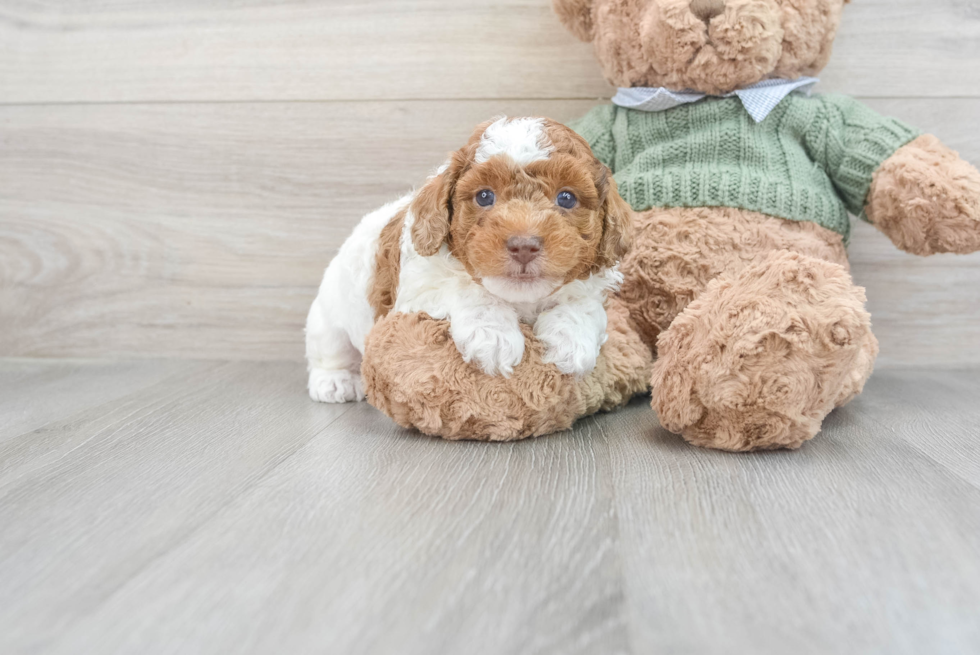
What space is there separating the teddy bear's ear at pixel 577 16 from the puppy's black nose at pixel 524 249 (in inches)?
19.3

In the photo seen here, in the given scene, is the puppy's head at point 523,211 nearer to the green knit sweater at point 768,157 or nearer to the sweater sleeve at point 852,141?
the green knit sweater at point 768,157

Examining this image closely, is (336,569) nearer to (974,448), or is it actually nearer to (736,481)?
(736,481)

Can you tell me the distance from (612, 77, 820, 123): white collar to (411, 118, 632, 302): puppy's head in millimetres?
251

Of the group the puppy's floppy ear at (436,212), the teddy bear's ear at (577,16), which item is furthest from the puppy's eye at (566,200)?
the teddy bear's ear at (577,16)

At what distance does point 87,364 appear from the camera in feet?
4.78

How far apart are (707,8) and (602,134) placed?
0.23 metres

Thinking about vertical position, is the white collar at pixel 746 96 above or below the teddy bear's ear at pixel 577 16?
below

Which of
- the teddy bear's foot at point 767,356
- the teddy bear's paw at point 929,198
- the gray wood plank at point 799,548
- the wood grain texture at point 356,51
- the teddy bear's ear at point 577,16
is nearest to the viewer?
the gray wood plank at point 799,548

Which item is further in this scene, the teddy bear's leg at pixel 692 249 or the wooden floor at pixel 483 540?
the teddy bear's leg at pixel 692 249

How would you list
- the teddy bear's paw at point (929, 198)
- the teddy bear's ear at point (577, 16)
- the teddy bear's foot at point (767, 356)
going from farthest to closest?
the teddy bear's ear at point (577, 16)
the teddy bear's paw at point (929, 198)
the teddy bear's foot at point (767, 356)

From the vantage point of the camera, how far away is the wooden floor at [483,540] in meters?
0.49

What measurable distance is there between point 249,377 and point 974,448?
42.4 inches

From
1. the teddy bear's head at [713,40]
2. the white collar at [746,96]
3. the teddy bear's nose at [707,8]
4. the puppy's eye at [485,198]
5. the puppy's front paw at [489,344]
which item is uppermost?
the teddy bear's nose at [707,8]

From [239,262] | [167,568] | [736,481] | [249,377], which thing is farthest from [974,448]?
[239,262]
